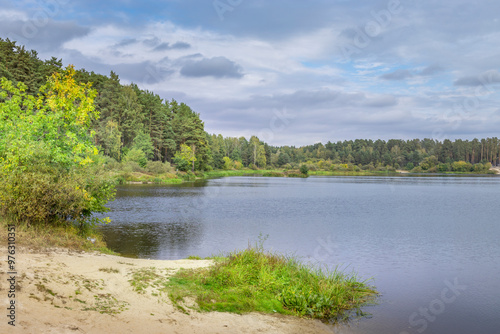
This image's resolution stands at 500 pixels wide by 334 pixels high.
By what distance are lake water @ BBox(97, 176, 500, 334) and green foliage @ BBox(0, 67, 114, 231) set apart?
4.38m

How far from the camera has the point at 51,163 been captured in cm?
1870

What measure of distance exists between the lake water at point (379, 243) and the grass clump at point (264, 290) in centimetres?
95

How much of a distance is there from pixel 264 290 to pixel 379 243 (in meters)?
14.5

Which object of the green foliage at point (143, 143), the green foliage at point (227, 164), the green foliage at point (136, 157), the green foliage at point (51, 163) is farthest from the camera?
the green foliage at point (227, 164)

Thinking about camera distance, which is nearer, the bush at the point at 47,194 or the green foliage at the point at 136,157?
the bush at the point at 47,194

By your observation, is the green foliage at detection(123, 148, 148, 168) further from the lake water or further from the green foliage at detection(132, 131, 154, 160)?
the lake water

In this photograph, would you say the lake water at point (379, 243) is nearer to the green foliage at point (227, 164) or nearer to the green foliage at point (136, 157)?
the green foliage at point (136, 157)

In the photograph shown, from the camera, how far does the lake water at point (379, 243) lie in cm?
1346

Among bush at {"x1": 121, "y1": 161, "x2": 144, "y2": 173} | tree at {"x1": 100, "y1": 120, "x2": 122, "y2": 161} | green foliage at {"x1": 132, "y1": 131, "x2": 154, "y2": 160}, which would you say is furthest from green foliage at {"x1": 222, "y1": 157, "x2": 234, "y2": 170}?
bush at {"x1": 121, "y1": 161, "x2": 144, "y2": 173}

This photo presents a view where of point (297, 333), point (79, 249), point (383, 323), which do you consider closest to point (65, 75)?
point (79, 249)

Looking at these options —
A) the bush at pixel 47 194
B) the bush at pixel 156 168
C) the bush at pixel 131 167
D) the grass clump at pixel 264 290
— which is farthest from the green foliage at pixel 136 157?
the grass clump at pixel 264 290

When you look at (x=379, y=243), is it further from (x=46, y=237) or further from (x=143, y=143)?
(x=143, y=143)

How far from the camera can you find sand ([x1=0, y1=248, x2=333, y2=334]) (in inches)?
328

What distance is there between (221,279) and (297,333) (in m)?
3.56
